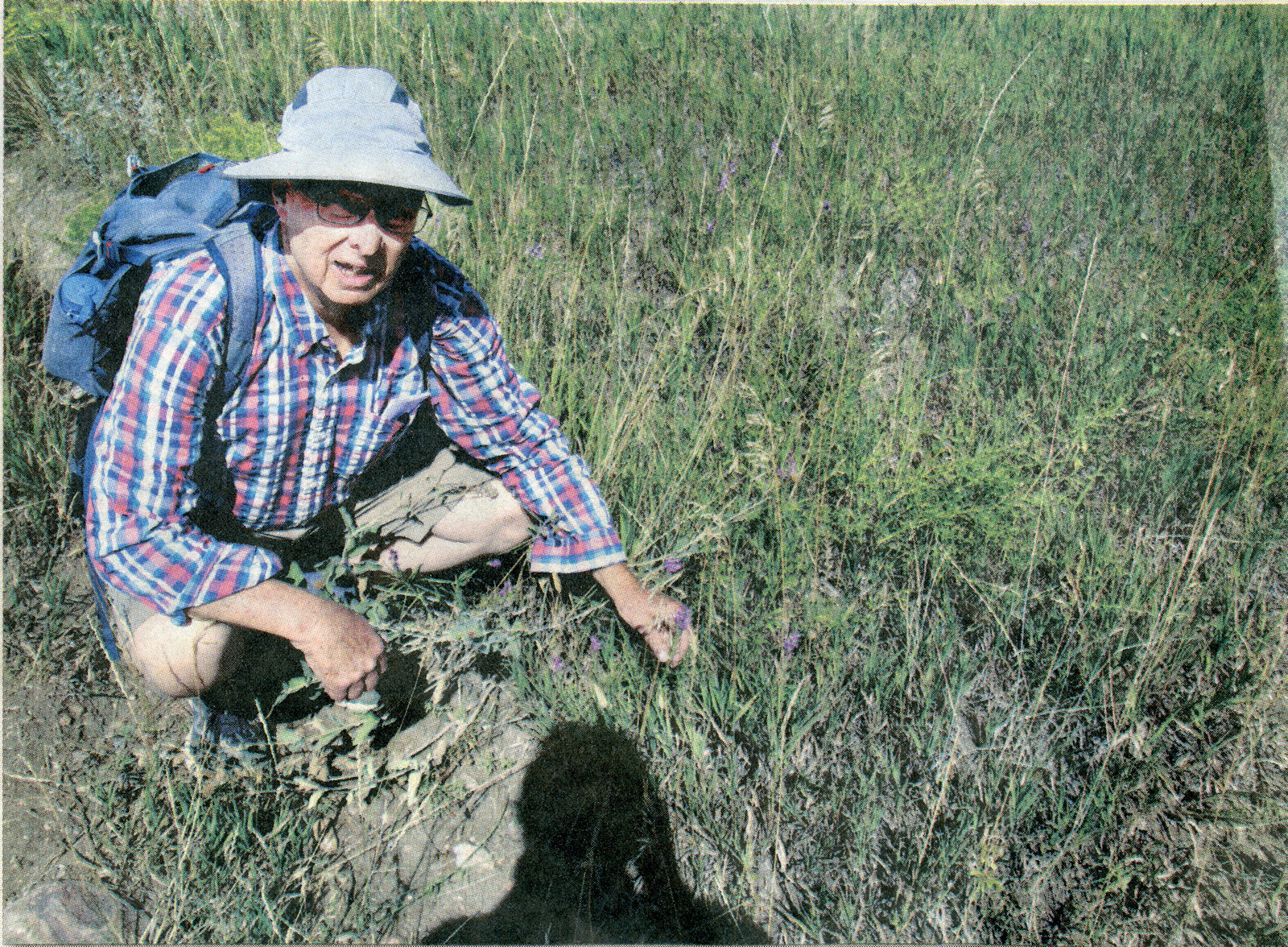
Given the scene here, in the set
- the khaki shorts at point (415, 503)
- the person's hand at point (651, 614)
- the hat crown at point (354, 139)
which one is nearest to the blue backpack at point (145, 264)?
the hat crown at point (354, 139)

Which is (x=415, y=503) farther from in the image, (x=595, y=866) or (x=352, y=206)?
(x=595, y=866)

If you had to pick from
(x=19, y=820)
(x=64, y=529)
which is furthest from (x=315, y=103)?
(x=19, y=820)

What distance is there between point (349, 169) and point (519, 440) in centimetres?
73

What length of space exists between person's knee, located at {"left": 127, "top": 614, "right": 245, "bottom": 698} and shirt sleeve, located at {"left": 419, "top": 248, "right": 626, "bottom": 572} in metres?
0.63

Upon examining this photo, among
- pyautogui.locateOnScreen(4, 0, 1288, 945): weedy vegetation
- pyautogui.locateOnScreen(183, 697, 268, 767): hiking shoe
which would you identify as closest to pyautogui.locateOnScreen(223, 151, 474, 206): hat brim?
pyautogui.locateOnScreen(4, 0, 1288, 945): weedy vegetation

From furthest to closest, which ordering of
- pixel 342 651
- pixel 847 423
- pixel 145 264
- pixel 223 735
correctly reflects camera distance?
pixel 847 423 < pixel 223 735 < pixel 342 651 < pixel 145 264

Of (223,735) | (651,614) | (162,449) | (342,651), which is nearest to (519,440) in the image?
(651,614)

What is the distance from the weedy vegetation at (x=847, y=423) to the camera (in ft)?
5.09

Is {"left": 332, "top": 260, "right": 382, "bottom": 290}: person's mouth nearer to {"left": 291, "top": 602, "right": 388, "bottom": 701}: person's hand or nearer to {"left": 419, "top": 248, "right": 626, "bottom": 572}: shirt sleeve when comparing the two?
{"left": 419, "top": 248, "right": 626, "bottom": 572}: shirt sleeve

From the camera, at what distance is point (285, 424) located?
5.14 ft

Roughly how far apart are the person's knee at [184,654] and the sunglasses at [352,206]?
76 centimetres

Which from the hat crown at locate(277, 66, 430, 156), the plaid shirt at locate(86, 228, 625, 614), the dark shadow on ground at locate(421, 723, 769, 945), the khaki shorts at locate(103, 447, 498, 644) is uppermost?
the hat crown at locate(277, 66, 430, 156)

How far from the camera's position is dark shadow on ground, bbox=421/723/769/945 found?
151 cm

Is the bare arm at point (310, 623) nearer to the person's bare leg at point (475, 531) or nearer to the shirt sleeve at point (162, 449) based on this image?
the shirt sleeve at point (162, 449)
